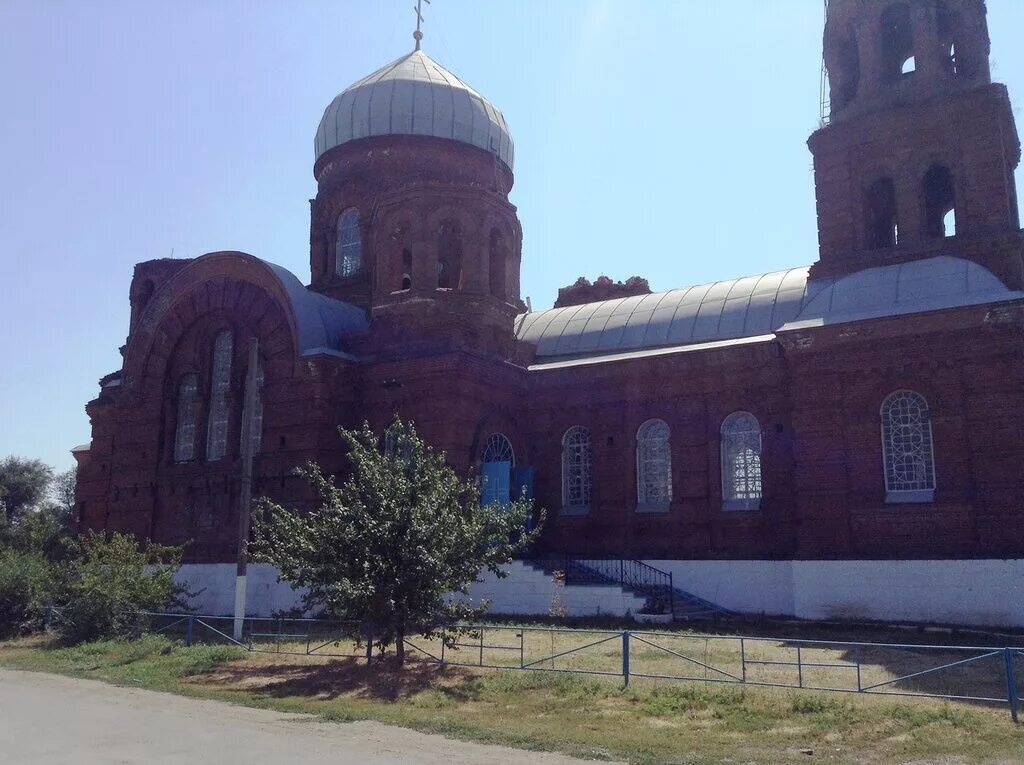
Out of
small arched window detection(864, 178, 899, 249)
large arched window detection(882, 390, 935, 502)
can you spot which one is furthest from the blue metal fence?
small arched window detection(864, 178, 899, 249)

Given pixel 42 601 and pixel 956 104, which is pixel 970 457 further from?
pixel 42 601

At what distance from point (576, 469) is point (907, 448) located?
758cm

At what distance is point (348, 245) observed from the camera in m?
26.6

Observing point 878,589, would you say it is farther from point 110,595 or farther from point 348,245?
point 348,245

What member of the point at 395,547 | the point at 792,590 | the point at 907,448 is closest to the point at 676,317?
the point at 907,448

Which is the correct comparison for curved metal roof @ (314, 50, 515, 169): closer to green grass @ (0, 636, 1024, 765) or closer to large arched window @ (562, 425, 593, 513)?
large arched window @ (562, 425, 593, 513)

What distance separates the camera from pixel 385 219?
2288 cm

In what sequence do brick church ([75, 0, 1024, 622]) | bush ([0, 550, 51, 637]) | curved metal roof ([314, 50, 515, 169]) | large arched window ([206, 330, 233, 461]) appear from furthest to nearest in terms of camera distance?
curved metal roof ([314, 50, 515, 169]) < large arched window ([206, 330, 233, 461]) < bush ([0, 550, 51, 637]) < brick church ([75, 0, 1024, 622])

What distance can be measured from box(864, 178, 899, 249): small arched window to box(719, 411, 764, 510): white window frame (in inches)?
205

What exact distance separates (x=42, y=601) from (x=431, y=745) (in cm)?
1407

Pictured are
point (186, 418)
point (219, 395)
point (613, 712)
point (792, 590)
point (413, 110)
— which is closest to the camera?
point (613, 712)

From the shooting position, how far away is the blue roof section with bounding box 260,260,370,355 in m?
21.5

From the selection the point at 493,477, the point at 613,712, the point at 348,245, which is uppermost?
the point at 348,245

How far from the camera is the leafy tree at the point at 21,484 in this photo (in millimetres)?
48500
